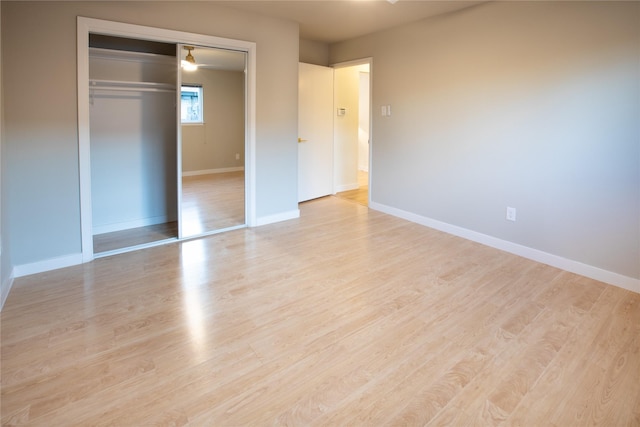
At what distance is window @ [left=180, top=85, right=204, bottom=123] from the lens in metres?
4.55

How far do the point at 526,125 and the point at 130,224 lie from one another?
4.21m

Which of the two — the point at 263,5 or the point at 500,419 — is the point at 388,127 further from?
the point at 500,419

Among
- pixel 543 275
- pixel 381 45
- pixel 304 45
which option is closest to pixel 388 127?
pixel 381 45

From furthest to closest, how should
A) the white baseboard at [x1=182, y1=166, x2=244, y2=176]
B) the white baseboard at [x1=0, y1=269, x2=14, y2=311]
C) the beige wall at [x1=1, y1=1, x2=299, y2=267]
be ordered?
the white baseboard at [x1=182, y1=166, x2=244, y2=176] < the beige wall at [x1=1, y1=1, x2=299, y2=267] < the white baseboard at [x1=0, y1=269, x2=14, y2=311]

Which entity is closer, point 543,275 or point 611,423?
point 611,423

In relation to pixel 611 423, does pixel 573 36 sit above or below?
above

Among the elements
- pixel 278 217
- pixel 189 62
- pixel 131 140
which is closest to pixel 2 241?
pixel 131 140

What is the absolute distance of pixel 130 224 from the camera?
4.37 m

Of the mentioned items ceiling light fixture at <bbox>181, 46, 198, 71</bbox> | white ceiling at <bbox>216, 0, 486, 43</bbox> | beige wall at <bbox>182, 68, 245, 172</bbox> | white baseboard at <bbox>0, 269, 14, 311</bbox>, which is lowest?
white baseboard at <bbox>0, 269, 14, 311</bbox>

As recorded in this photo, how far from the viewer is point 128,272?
Result: 3.15 metres

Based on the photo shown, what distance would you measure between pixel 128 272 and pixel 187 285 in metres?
0.61

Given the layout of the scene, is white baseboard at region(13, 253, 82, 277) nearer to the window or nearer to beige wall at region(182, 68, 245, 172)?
beige wall at region(182, 68, 245, 172)

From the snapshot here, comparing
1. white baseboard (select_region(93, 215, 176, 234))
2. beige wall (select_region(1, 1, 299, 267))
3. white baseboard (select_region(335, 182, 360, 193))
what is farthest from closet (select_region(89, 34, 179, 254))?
white baseboard (select_region(335, 182, 360, 193))

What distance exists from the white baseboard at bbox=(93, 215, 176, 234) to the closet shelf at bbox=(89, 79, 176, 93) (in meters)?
1.45
